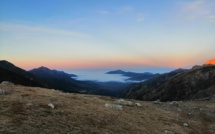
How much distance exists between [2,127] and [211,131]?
19734 millimetres

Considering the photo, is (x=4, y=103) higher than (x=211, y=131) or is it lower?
higher

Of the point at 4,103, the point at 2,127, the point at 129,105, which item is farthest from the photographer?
the point at 129,105

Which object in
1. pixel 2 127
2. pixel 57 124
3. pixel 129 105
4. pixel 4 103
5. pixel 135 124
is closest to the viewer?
pixel 2 127

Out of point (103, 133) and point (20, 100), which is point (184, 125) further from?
point (20, 100)

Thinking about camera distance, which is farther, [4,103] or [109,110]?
[109,110]

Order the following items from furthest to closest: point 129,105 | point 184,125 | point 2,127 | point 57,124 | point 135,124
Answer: point 129,105 < point 184,125 < point 135,124 < point 57,124 < point 2,127

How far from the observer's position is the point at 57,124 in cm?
2072

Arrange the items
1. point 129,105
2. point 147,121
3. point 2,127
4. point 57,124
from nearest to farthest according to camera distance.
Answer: point 2,127
point 57,124
point 147,121
point 129,105

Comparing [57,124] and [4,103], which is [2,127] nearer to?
[57,124]

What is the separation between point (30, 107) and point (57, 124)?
3.64m

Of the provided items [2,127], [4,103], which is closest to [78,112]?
[4,103]

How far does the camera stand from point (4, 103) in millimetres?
23125

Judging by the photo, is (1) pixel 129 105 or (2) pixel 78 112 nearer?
(2) pixel 78 112

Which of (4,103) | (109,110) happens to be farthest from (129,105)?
(4,103)
